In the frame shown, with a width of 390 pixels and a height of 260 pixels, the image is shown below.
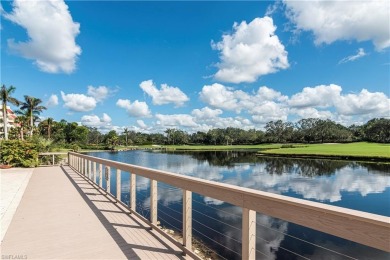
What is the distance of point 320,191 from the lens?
15.5m

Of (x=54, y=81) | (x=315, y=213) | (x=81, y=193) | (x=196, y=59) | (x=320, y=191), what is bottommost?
(x=320, y=191)

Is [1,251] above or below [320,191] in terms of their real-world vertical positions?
above

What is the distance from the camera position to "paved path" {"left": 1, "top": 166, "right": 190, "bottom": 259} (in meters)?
3.52

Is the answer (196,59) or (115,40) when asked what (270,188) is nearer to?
(115,40)

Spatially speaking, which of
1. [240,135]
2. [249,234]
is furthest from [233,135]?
[249,234]

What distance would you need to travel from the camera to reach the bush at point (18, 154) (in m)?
15.7

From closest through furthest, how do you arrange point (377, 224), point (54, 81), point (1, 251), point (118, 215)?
point (377, 224), point (1, 251), point (118, 215), point (54, 81)

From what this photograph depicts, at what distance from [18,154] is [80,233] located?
14.6 meters

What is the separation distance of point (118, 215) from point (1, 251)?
2030mm

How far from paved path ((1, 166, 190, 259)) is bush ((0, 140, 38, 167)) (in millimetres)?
10969

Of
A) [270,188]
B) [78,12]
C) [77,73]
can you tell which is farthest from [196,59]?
[270,188]

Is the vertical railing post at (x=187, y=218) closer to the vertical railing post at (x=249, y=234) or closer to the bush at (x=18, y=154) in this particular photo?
the vertical railing post at (x=249, y=234)

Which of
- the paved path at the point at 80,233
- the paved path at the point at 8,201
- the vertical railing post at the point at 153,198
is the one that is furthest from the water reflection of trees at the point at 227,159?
the vertical railing post at the point at 153,198

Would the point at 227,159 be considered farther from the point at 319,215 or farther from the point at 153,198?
the point at 319,215
